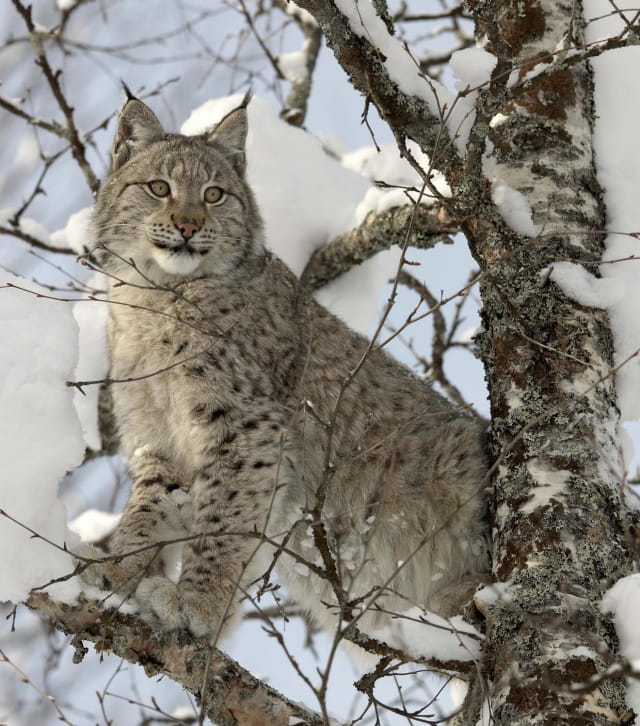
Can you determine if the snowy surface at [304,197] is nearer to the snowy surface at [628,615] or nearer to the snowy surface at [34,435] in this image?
the snowy surface at [34,435]

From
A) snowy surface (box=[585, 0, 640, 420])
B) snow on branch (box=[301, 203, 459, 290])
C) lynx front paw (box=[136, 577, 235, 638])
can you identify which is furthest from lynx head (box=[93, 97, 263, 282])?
snowy surface (box=[585, 0, 640, 420])

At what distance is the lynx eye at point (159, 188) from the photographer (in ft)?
16.1

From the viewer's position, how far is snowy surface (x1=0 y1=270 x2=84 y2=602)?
327 centimetres

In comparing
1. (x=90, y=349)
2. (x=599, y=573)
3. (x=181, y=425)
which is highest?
(x=90, y=349)

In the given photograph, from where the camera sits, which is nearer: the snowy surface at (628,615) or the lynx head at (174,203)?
the snowy surface at (628,615)

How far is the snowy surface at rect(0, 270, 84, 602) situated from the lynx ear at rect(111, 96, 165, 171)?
61.3 inches

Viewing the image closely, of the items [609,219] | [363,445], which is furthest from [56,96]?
[609,219]

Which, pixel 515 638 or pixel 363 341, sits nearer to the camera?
pixel 515 638

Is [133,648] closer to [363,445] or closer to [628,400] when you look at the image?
[363,445]

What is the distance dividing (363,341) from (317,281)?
1.20 meters

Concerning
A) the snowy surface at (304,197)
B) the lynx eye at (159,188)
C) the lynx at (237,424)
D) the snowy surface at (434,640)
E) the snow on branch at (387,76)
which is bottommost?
the snowy surface at (434,640)

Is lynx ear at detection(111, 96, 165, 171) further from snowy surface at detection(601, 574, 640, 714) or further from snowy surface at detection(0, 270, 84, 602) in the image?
snowy surface at detection(601, 574, 640, 714)

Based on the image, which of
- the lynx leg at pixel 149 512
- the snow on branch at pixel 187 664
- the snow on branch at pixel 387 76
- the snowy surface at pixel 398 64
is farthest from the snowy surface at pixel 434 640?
the snowy surface at pixel 398 64

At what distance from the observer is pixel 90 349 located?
20.0 feet
